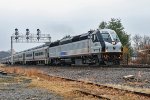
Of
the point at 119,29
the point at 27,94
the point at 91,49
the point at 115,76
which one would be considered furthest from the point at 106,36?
the point at 119,29

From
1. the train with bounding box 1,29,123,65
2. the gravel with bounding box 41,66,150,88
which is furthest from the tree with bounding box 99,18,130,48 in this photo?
the gravel with bounding box 41,66,150,88

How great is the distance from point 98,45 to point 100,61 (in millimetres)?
1793

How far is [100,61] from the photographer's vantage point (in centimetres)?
3444

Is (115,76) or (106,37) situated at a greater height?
(106,37)

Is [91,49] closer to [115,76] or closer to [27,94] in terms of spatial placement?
[115,76]

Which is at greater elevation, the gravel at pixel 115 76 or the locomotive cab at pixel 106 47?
the locomotive cab at pixel 106 47

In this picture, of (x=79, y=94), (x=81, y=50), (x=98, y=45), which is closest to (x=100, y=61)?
(x=98, y=45)

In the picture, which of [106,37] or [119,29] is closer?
[106,37]

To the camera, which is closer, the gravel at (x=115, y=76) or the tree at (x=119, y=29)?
the gravel at (x=115, y=76)

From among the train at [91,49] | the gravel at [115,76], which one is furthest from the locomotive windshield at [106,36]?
the gravel at [115,76]

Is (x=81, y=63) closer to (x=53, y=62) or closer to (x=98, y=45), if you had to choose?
(x=98, y=45)

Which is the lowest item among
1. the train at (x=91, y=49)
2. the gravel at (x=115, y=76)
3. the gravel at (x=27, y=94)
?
the gravel at (x=27, y=94)

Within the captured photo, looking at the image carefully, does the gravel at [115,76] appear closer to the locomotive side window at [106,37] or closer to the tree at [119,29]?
the locomotive side window at [106,37]

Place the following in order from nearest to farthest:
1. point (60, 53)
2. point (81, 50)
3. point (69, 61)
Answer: point (81, 50) < point (69, 61) < point (60, 53)
